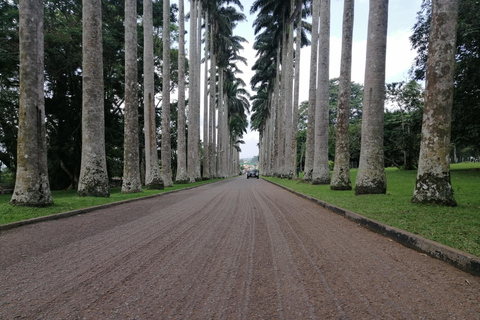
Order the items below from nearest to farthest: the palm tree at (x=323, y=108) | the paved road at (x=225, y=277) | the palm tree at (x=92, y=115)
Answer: the paved road at (x=225, y=277)
the palm tree at (x=92, y=115)
the palm tree at (x=323, y=108)

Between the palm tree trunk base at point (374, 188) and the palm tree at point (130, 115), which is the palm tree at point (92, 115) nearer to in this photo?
the palm tree at point (130, 115)

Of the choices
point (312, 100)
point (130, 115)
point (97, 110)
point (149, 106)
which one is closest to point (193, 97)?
point (149, 106)

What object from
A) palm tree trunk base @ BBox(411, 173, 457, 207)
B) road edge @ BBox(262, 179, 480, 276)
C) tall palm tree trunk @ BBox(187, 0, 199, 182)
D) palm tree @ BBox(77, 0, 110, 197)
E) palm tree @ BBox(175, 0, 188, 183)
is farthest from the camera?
tall palm tree trunk @ BBox(187, 0, 199, 182)

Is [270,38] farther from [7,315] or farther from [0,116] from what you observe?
[7,315]

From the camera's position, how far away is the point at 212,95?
3447cm

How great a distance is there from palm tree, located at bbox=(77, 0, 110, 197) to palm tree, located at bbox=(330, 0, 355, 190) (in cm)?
986

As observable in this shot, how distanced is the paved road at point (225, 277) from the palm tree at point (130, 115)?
26.9 feet

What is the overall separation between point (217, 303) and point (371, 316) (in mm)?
1224

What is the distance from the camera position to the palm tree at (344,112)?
1236 cm

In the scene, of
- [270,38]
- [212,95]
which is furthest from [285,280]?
[270,38]

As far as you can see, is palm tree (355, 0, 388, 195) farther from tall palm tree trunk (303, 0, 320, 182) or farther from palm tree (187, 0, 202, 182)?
palm tree (187, 0, 202, 182)

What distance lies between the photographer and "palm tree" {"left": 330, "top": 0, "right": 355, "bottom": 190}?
12359 mm

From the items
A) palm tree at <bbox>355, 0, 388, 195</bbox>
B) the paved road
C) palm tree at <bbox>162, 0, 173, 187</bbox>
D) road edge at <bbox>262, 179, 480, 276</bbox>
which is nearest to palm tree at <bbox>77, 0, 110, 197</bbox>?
the paved road

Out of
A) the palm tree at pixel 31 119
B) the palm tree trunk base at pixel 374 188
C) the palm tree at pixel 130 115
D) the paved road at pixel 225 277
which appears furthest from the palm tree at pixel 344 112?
the palm tree at pixel 31 119
